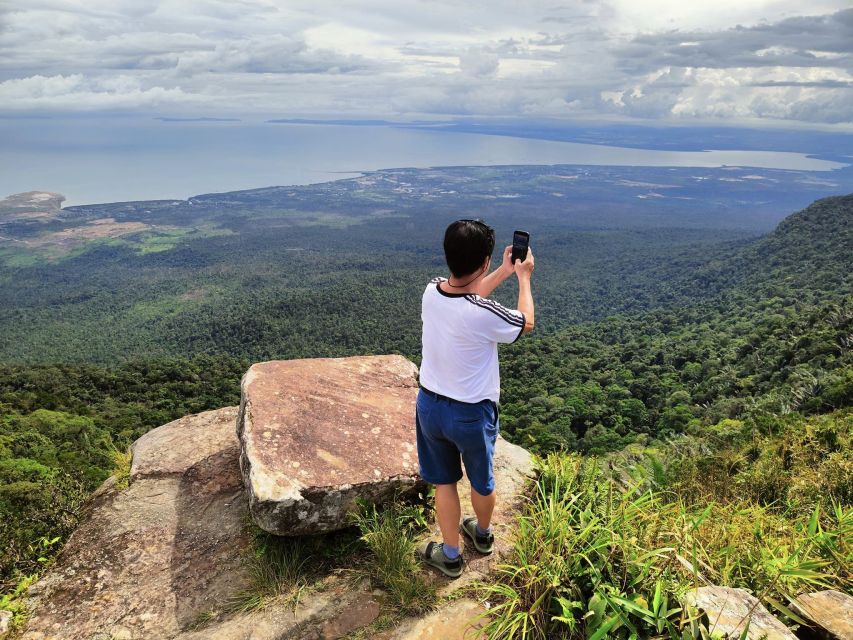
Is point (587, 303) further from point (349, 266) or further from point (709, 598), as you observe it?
point (709, 598)

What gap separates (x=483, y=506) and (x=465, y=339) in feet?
4.34

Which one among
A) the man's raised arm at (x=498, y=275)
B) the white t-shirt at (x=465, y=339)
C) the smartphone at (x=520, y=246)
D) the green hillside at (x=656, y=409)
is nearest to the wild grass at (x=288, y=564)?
the green hillside at (x=656, y=409)

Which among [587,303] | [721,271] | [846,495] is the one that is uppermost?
[846,495]

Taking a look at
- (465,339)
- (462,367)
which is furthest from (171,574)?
(465,339)

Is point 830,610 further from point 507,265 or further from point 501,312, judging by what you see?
point 507,265

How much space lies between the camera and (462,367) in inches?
124


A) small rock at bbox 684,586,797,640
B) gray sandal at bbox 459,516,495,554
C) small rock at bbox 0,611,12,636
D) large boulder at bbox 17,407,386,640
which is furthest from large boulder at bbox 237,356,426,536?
small rock at bbox 684,586,797,640

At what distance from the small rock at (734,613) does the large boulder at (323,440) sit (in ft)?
Answer: 7.53

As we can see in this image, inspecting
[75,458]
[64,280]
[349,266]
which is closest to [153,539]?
[75,458]

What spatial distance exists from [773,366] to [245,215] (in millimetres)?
193271

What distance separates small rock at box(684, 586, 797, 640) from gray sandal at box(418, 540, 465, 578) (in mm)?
1518

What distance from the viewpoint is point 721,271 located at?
A: 7394cm

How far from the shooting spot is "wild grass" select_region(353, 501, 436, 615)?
336 cm

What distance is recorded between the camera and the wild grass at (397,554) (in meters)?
3.36
